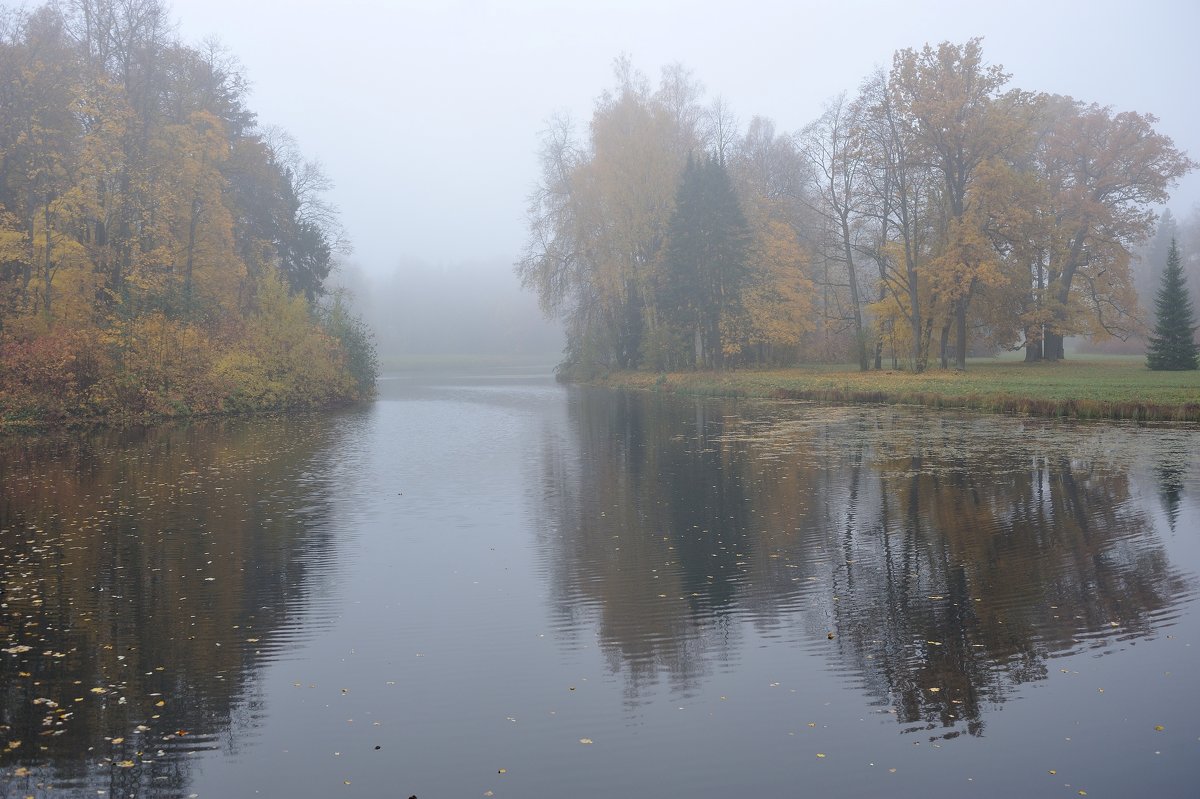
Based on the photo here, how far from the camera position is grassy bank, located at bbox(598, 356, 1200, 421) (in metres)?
25.0

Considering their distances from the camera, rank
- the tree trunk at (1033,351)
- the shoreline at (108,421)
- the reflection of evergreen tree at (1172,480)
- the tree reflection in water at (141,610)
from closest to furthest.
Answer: the tree reflection in water at (141,610), the reflection of evergreen tree at (1172,480), the shoreline at (108,421), the tree trunk at (1033,351)

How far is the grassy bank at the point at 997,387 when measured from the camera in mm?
25031

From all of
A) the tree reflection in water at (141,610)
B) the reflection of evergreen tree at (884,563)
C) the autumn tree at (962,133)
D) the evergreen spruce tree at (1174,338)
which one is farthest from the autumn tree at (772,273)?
the tree reflection in water at (141,610)

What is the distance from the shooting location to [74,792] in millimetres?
5480

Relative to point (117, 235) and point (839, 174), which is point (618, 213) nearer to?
point (839, 174)

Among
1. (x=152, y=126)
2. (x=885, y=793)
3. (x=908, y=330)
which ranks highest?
(x=152, y=126)

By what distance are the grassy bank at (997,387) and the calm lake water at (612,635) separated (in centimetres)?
851

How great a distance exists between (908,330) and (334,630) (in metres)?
40.0

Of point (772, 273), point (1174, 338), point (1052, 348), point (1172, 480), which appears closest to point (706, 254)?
point (772, 273)

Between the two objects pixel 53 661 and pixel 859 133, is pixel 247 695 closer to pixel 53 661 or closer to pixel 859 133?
pixel 53 661

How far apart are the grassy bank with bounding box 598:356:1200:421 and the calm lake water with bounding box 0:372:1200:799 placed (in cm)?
851

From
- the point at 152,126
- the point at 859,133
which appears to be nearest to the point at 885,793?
the point at 152,126

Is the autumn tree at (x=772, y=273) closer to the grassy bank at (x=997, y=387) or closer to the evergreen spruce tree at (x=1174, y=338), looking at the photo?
the grassy bank at (x=997, y=387)

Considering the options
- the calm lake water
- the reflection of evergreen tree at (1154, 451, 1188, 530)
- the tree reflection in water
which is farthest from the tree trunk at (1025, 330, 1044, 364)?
the tree reflection in water
